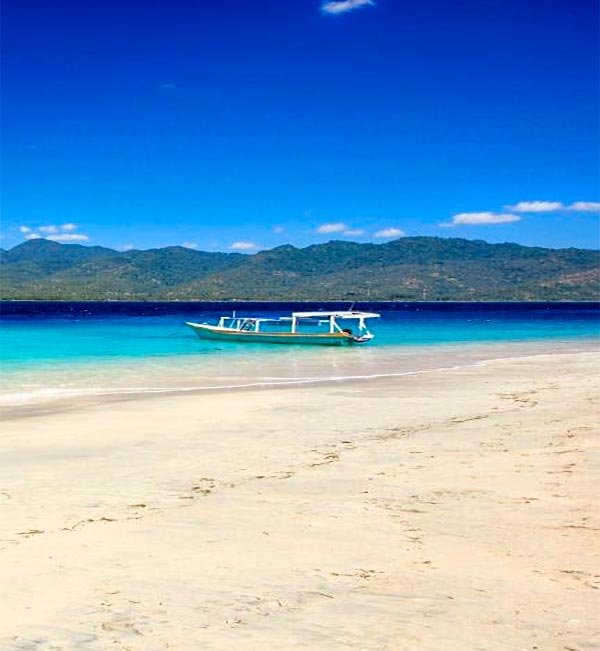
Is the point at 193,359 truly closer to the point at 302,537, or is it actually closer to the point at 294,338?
the point at 294,338

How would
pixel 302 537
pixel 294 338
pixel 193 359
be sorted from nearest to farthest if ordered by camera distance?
1. pixel 302 537
2. pixel 193 359
3. pixel 294 338

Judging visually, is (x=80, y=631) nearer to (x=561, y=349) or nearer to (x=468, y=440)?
(x=468, y=440)

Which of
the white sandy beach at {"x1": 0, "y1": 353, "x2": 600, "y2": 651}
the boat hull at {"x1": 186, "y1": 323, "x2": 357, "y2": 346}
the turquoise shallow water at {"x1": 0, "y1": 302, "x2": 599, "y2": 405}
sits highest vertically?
A: the boat hull at {"x1": 186, "y1": 323, "x2": 357, "y2": 346}

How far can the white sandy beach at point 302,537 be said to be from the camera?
5.90 m

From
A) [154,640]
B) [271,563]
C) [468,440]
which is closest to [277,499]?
[271,563]

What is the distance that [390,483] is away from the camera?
10.7 meters

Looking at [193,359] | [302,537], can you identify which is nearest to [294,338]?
[193,359]

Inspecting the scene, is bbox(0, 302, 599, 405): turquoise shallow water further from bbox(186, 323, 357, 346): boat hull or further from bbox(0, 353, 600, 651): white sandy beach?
bbox(0, 353, 600, 651): white sandy beach

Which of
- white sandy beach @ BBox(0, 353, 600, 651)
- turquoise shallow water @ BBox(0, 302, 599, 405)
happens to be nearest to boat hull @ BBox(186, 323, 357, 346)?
turquoise shallow water @ BBox(0, 302, 599, 405)

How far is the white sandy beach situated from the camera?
5.90 m

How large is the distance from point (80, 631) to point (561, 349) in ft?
145

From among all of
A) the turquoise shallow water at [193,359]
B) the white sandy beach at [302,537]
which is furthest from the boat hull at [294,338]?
the white sandy beach at [302,537]

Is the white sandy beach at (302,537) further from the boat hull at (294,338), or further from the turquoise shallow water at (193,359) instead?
the boat hull at (294,338)

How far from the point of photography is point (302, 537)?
8188 mm
